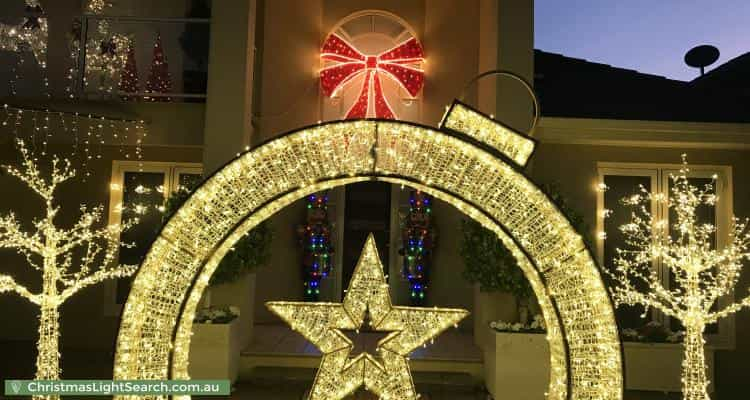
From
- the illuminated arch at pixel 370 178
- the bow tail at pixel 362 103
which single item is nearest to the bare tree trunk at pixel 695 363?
the illuminated arch at pixel 370 178

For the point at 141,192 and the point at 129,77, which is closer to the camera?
the point at 129,77

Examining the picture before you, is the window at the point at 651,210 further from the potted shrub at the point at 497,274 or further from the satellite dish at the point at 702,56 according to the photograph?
the satellite dish at the point at 702,56

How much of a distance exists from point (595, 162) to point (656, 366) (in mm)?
2281

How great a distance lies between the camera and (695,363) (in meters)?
4.48

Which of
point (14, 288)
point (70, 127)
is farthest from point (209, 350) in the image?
point (70, 127)

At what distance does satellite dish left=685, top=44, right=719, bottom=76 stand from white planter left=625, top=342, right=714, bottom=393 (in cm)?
723

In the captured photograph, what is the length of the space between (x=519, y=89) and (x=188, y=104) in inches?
139

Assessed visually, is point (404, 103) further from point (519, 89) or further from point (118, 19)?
point (118, 19)

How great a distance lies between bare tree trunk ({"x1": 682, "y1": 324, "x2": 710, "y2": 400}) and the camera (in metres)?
4.42

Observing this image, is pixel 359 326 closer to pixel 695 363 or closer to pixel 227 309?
pixel 227 309

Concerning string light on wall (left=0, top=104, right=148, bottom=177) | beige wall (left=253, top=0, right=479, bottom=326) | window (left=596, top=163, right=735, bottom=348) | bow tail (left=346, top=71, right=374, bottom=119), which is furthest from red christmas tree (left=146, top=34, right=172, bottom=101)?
window (left=596, top=163, right=735, bottom=348)

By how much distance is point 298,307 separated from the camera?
3.45 meters

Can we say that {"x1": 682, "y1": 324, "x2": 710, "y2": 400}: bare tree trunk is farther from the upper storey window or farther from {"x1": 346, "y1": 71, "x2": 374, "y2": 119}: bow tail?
{"x1": 346, "y1": 71, "x2": 374, "y2": 119}: bow tail

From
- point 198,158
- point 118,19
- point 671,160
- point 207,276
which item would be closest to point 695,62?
point 671,160
